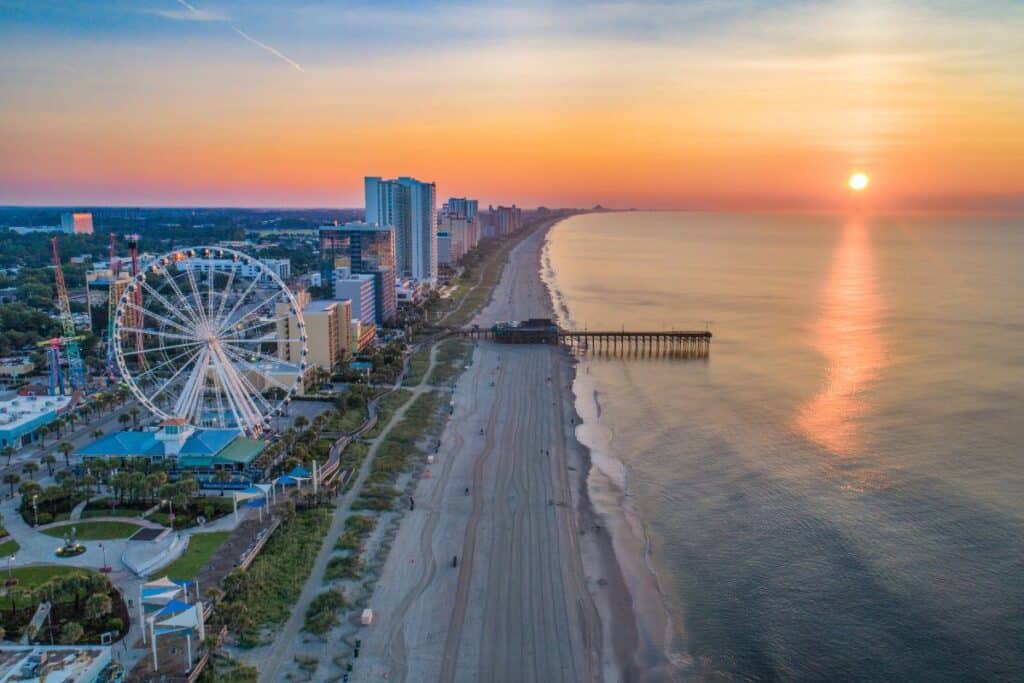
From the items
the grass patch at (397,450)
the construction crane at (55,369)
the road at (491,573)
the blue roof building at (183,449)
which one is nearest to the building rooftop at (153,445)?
the blue roof building at (183,449)

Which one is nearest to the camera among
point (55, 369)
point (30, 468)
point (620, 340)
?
point (30, 468)

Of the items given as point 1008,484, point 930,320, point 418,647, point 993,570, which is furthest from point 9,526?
point 930,320

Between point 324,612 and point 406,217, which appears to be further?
point 406,217

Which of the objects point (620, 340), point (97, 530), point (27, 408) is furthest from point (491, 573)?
point (620, 340)

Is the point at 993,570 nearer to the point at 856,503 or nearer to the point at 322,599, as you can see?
the point at 856,503

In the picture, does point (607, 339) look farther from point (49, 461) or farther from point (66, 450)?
point (49, 461)

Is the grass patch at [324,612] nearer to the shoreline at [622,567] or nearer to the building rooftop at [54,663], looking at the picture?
the building rooftop at [54,663]
